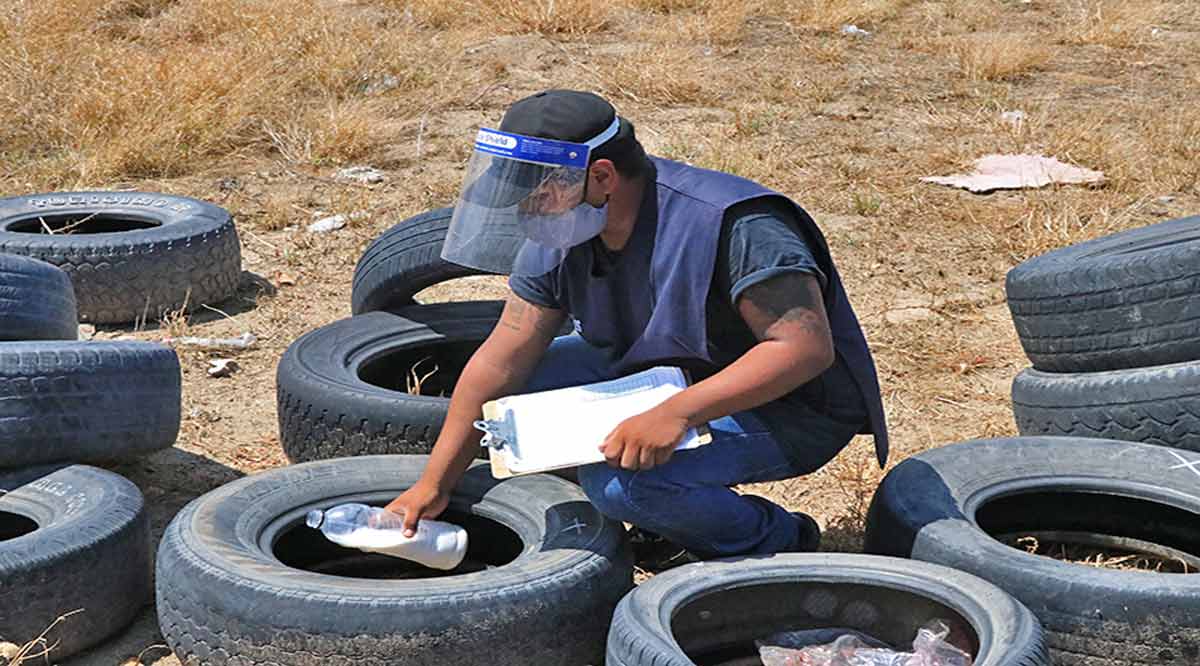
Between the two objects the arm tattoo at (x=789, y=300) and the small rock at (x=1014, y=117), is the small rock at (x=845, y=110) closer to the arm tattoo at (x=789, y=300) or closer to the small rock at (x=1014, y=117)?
the small rock at (x=1014, y=117)

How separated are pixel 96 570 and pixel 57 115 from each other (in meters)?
5.93

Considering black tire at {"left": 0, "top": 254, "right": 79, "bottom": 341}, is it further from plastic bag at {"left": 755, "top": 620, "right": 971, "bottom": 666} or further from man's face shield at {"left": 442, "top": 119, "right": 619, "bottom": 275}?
plastic bag at {"left": 755, "top": 620, "right": 971, "bottom": 666}

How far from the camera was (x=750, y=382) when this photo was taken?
11.7 feet

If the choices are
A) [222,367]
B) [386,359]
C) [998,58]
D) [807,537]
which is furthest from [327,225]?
[998,58]

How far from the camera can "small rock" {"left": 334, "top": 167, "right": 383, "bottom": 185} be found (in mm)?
8633

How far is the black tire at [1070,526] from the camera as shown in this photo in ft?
11.3

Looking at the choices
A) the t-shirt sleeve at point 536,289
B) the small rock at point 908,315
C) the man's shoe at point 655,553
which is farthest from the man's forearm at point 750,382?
the small rock at point 908,315

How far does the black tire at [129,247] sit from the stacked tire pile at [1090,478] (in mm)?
3610

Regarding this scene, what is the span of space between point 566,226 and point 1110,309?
5.95 feet

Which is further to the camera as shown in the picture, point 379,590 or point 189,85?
point 189,85

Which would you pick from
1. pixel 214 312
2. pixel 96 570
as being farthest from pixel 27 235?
pixel 96 570

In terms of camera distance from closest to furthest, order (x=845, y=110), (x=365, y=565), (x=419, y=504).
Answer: (x=419, y=504)
(x=365, y=565)
(x=845, y=110)

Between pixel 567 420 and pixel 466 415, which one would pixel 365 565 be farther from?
pixel 567 420

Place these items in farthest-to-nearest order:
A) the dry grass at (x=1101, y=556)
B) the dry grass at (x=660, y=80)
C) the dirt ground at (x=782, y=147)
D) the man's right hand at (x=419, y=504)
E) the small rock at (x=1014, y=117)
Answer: the dry grass at (x=660, y=80) → the small rock at (x=1014, y=117) → the dirt ground at (x=782, y=147) → the dry grass at (x=1101, y=556) → the man's right hand at (x=419, y=504)
